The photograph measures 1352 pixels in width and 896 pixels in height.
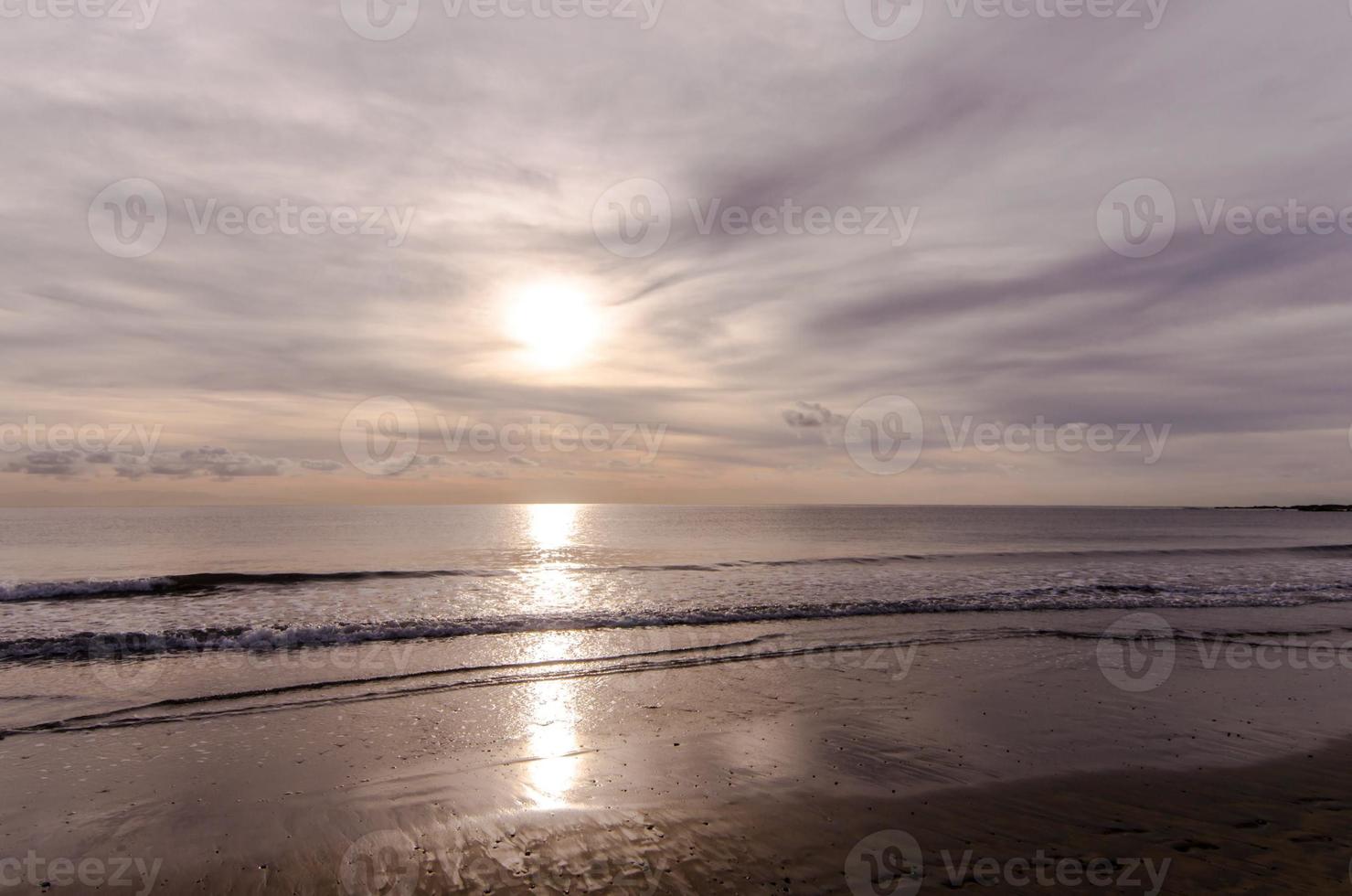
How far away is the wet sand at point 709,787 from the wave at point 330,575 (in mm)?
17241

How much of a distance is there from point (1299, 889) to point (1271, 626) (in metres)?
20.3

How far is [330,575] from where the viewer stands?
3684cm

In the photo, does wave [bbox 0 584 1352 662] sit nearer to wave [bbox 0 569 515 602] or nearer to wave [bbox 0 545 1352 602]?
wave [bbox 0 569 515 602]

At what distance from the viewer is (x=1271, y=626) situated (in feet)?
73.0

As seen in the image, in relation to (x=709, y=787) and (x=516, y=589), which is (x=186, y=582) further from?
(x=709, y=787)

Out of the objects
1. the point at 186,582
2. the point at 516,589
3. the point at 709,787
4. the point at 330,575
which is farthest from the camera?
the point at 330,575

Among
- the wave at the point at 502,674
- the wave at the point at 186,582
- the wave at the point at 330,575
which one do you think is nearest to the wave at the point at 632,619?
the wave at the point at 502,674

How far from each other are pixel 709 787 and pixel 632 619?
46.2 ft

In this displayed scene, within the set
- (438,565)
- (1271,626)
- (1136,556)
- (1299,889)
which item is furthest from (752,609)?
(1136,556)

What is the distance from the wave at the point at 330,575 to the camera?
29.2 metres

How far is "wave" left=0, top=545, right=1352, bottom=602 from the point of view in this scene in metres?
29.2

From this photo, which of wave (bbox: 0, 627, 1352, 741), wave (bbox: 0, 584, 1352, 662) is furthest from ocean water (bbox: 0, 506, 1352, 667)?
wave (bbox: 0, 627, 1352, 741)

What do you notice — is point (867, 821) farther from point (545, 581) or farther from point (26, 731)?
point (545, 581)

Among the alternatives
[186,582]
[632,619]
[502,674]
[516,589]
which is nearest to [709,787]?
[502,674]
